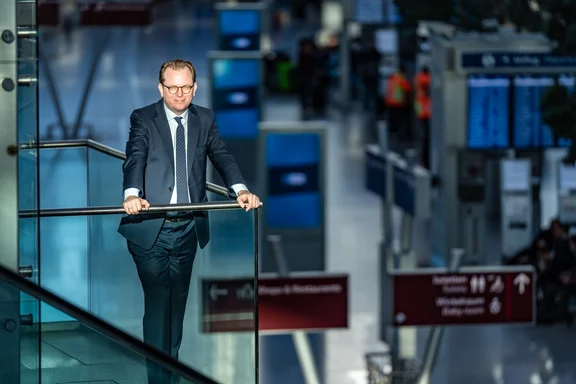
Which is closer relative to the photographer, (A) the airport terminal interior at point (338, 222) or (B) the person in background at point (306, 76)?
(A) the airport terminal interior at point (338, 222)

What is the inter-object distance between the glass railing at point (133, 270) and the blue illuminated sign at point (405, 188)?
29.8 ft

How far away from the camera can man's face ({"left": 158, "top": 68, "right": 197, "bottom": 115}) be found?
8.42m

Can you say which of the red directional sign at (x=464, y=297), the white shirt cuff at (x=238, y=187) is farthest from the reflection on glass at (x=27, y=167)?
the red directional sign at (x=464, y=297)

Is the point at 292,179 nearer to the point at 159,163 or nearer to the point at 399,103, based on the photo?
the point at 159,163

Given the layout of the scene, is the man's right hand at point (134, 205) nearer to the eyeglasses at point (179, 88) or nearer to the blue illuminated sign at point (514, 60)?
the eyeglasses at point (179, 88)

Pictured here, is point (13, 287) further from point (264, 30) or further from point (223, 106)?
point (264, 30)

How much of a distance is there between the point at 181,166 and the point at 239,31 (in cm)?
3173

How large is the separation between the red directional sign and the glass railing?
651 cm

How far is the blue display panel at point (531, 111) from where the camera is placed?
71.1 feet

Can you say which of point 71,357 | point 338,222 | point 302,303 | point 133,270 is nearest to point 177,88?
point 133,270

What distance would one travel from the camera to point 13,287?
7188 millimetres

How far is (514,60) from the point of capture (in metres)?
21.5

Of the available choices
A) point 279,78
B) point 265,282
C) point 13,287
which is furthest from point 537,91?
point 279,78

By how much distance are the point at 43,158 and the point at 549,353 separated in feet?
31.0
